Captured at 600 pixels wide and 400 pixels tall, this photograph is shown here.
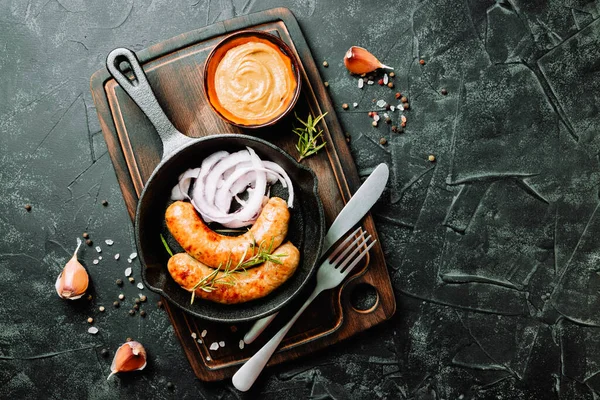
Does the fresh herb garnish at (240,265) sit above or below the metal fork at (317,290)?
above

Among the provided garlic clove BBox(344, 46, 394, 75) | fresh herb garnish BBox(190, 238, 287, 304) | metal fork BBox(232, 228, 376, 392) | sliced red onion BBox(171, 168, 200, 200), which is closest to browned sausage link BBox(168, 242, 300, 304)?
fresh herb garnish BBox(190, 238, 287, 304)

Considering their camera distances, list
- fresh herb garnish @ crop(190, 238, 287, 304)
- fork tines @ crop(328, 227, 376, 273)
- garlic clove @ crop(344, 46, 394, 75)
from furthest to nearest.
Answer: garlic clove @ crop(344, 46, 394, 75), fork tines @ crop(328, 227, 376, 273), fresh herb garnish @ crop(190, 238, 287, 304)

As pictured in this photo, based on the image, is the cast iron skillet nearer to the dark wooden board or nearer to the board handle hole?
the dark wooden board

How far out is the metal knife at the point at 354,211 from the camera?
2500 mm

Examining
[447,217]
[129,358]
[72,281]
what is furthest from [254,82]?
[129,358]

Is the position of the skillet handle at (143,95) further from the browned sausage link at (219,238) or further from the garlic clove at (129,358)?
the garlic clove at (129,358)

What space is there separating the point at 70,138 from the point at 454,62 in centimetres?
195

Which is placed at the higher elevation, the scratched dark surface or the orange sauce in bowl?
the orange sauce in bowl

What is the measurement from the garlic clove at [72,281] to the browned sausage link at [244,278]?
0.56 m

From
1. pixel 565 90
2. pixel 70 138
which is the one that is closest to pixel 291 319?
pixel 70 138

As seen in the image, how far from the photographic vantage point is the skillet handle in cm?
236

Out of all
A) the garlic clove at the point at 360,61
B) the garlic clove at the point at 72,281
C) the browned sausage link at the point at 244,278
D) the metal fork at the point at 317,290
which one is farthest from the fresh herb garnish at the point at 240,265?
the garlic clove at the point at 360,61

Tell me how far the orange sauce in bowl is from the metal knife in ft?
1.70

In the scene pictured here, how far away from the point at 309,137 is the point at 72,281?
4.36ft
